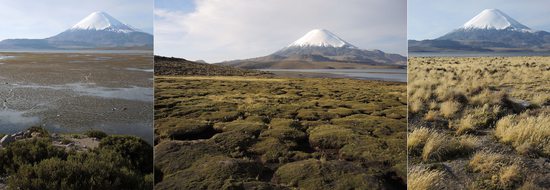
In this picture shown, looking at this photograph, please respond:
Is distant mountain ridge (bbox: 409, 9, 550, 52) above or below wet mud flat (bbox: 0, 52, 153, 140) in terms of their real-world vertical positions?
above

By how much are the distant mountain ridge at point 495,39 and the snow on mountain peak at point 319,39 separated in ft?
144

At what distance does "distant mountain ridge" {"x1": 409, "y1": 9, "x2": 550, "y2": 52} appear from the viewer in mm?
52406

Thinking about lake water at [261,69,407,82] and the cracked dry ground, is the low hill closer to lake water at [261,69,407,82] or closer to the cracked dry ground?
the cracked dry ground

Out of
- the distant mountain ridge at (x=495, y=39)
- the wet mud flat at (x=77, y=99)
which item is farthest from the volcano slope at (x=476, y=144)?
the distant mountain ridge at (x=495, y=39)

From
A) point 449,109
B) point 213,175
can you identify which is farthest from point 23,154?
point 449,109

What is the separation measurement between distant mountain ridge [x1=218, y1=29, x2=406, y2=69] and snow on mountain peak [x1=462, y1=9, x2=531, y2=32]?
49.9 meters

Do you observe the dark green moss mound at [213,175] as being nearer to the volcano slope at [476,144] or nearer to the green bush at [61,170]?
the green bush at [61,170]

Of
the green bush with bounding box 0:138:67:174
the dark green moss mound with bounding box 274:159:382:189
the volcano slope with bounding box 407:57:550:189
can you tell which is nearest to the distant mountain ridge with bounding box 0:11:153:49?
the green bush with bounding box 0:138:67:174

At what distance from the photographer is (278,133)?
5.08 meters

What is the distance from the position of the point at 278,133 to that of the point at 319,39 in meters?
1.19

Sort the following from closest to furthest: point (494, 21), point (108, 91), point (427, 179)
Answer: point (427, 179), point (108, 91), point (494, 21)

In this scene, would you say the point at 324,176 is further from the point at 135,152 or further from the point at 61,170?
the point at 135,152

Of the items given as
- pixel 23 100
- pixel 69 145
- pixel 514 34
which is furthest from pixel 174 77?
pixel 514 34

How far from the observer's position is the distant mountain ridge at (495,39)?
2063 inches
